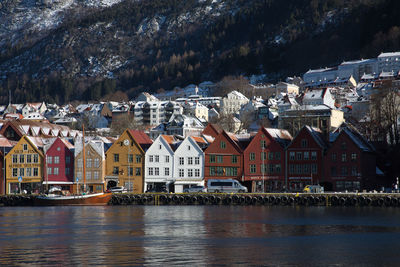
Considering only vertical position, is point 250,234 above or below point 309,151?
below

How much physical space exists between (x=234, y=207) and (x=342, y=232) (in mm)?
36440

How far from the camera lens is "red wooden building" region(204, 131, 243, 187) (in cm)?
11788

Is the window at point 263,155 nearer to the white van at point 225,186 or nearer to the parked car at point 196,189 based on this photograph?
the white van at point 225,186

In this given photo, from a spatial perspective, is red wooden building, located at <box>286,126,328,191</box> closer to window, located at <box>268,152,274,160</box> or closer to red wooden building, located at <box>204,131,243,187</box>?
window, located at <box>268,152,274,160</box>

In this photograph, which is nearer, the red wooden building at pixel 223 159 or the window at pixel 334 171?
the window at pixel 334 171

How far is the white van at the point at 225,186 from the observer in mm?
107250

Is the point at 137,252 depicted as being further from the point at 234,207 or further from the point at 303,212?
the point at 234,207

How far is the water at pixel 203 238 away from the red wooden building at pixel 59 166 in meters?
38.7

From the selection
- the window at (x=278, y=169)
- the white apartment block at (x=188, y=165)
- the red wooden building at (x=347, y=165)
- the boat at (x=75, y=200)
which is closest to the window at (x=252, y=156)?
the window at (x=278, y=169)

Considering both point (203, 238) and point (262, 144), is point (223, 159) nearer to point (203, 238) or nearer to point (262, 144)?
point (262, 144)

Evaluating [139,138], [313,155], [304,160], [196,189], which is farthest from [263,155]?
[139,138]

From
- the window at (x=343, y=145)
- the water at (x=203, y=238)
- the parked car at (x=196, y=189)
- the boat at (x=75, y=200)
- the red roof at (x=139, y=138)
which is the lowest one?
the water at (x=203, y=238)

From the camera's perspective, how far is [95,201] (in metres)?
103

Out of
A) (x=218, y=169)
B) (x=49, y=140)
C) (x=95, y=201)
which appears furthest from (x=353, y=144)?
(x=49, y=140)
